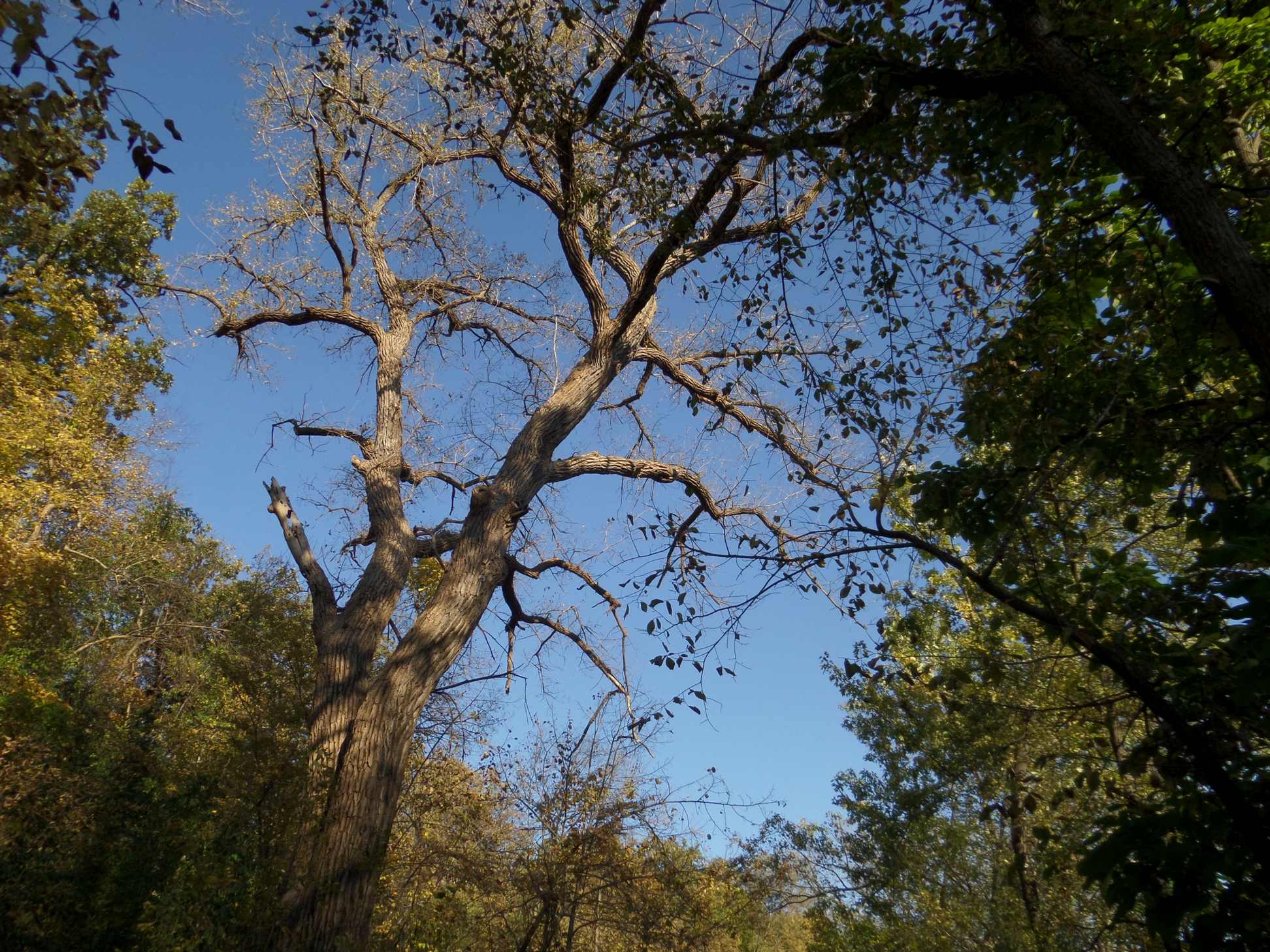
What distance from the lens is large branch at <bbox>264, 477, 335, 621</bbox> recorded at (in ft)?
20.7

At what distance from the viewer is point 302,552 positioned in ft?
21.5

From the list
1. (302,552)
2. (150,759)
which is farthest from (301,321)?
(150,759)

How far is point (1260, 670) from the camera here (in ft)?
8.07

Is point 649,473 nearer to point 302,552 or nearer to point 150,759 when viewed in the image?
point 302,552

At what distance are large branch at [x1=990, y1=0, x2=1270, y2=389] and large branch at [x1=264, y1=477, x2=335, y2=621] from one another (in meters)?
5.92

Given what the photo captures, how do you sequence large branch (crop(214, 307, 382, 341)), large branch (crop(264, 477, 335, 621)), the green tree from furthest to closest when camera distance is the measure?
large branch (crop(214, 307, 382, 341)) → large branch (crop(264, 477, 335, 621)) → the green tree

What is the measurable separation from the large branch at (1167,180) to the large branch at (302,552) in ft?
19.4

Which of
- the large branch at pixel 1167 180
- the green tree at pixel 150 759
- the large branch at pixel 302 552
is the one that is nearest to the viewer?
the large branch at pixel 1167 180

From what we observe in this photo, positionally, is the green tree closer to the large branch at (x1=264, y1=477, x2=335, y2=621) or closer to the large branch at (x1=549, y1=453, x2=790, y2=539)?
the large branch at (x1=264, y1=477, x2=335, y2=621)

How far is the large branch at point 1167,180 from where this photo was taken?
8.43 ft

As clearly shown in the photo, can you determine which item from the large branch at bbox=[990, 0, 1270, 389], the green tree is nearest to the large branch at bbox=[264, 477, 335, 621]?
the green tree

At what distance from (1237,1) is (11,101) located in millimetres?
5610

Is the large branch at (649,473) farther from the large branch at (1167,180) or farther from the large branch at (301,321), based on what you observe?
the large branch at (1167,180)

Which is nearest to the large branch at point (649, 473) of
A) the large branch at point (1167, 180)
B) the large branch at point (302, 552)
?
the large branch at point (302, 552)
